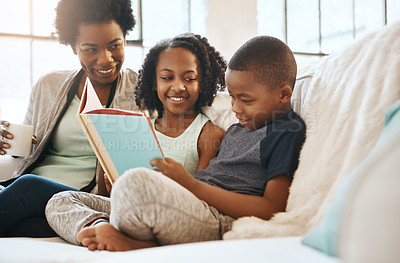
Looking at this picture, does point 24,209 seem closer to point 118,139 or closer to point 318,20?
point 118,139

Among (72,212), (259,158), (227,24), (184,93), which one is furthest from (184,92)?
(227,24)

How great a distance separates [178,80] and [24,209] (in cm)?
64

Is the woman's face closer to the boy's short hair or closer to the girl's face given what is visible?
the girl's face

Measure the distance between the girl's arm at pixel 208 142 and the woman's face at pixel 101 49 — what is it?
0.49 m

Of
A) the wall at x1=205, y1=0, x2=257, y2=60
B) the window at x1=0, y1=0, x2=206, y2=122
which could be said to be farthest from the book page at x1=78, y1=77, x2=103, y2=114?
the wall at x1=205, y1=0, x2=257, y2=60

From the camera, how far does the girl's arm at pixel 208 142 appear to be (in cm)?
124

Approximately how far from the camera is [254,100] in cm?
105

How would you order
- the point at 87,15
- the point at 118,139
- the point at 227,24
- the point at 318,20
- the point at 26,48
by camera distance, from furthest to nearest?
the point at 318,20 < the point at 227,24 < the point at 26,48 < the point at 87,15 < the point at 118,139

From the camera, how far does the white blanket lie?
0.75 metres

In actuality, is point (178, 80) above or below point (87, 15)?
below

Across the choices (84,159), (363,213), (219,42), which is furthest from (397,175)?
(219,42)

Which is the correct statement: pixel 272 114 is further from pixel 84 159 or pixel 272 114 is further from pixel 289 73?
pixel 84 159

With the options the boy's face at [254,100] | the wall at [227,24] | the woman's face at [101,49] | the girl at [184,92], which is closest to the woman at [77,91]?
the woman's face at [101,49]

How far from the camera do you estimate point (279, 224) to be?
799 mm
